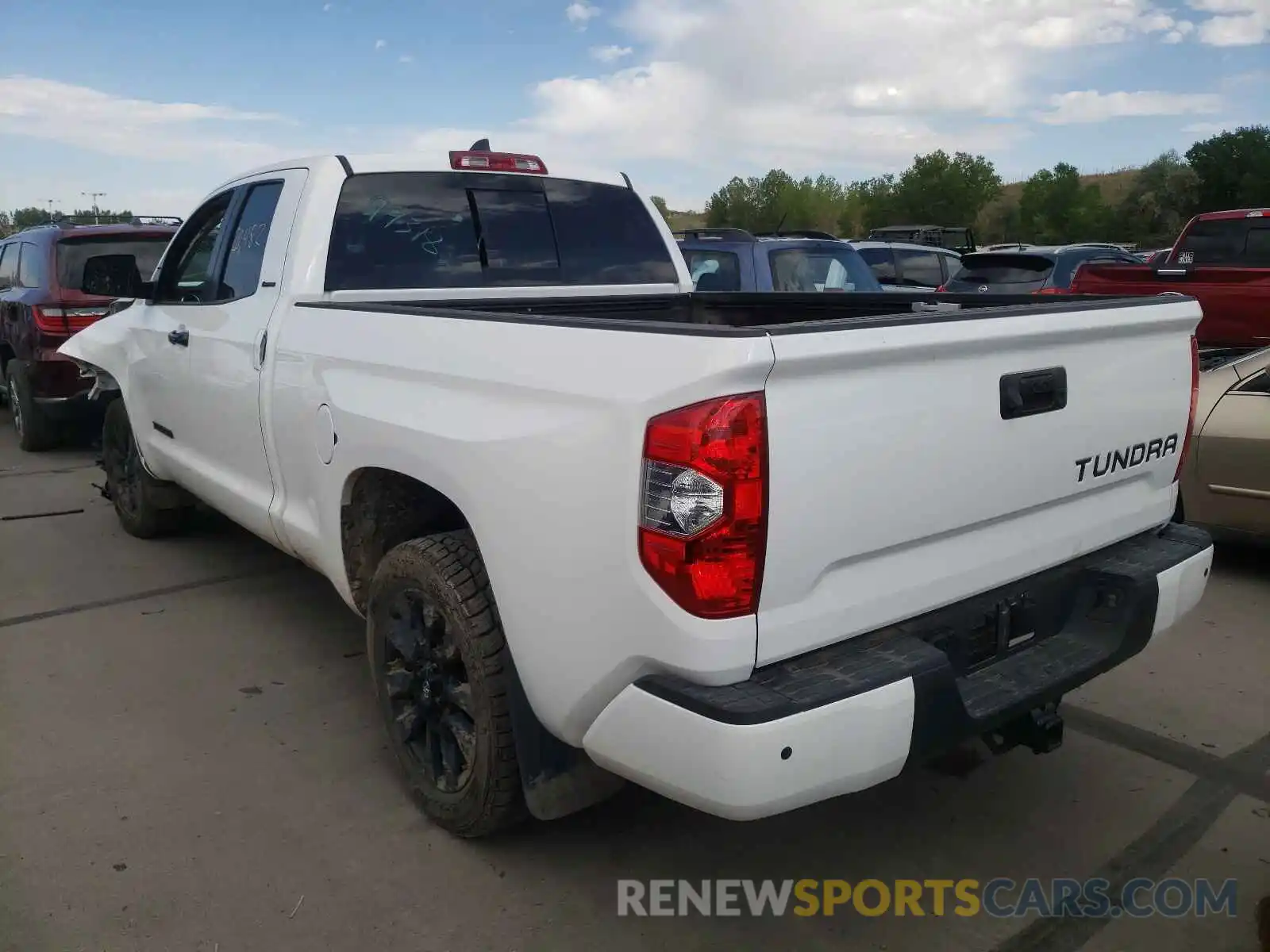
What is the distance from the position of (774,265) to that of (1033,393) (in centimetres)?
570

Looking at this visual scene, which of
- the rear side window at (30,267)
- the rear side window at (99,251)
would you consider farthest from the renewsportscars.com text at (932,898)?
the rear side window at (30,267)

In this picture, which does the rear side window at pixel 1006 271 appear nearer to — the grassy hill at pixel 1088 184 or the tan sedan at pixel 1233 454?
the tan sedan at pixel 1233 454

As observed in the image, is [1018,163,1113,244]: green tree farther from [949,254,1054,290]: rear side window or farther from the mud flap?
the mud flap

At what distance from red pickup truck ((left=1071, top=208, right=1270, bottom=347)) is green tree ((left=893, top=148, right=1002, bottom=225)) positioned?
82.3m

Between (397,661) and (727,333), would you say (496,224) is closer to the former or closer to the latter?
(397,661)

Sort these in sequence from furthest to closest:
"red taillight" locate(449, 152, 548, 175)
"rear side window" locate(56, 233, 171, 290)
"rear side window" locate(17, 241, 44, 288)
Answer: "rear side window" locate(17, 241, 44, 288) < "rear side window" locate(56, 233, 171, 290) < "red taillight" locate(449, 152, 548, 175)

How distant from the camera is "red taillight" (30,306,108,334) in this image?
26.9ft

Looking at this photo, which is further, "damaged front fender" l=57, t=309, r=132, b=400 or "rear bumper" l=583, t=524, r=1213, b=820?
"damaged front fender" l=57, t=309, r=132, b=400

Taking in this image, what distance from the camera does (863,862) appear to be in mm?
2906

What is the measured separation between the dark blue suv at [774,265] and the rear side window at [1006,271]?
2.54 m

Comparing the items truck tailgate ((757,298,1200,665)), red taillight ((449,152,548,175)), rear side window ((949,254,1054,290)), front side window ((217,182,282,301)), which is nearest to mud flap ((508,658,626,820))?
truck tailgate ((757,298,1200,665))

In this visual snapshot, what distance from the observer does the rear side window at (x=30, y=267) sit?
27.7 feet

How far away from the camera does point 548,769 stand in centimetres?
265

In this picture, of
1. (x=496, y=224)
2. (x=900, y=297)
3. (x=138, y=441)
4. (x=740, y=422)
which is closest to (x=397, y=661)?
(x=740, y=422)
